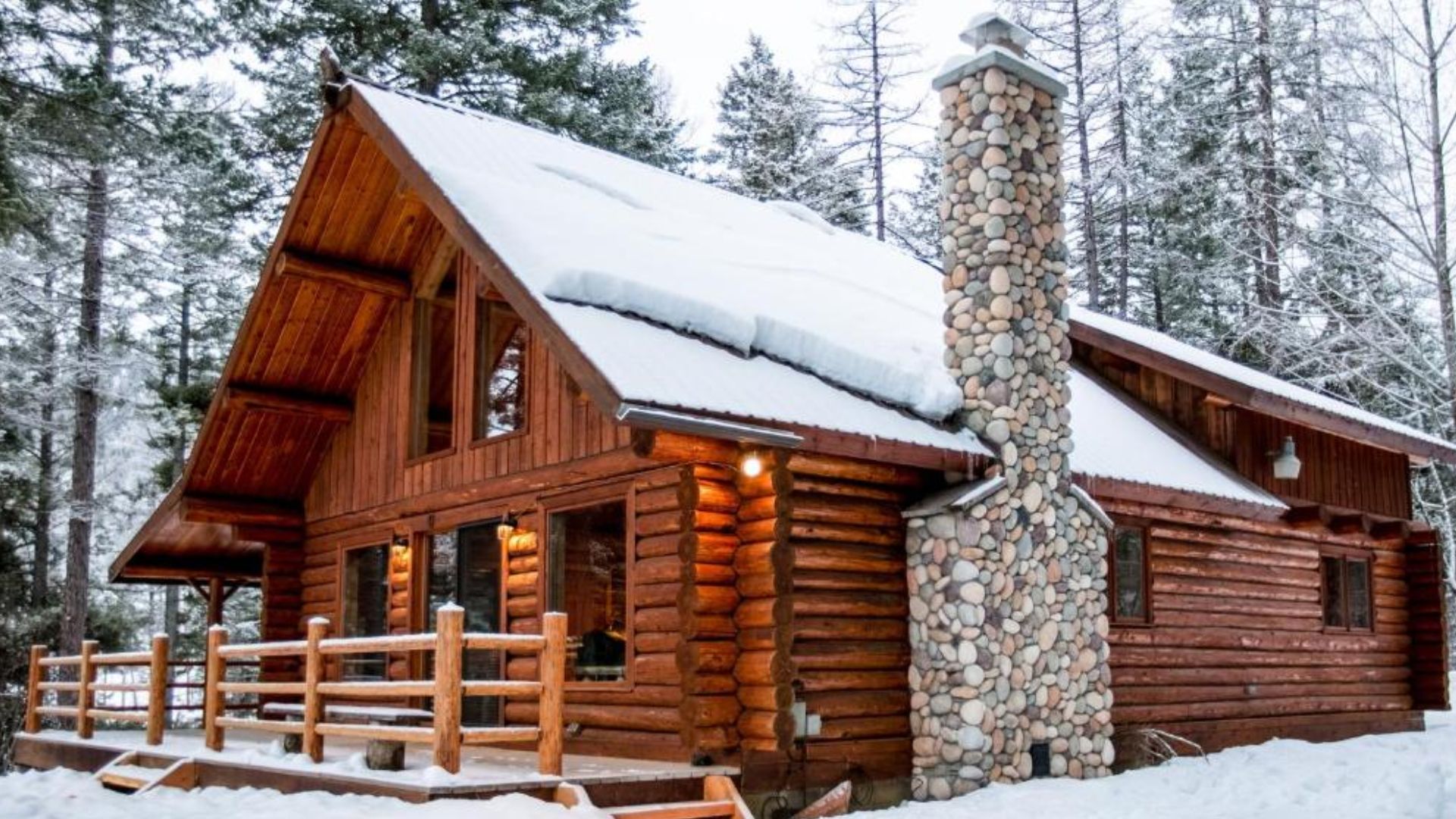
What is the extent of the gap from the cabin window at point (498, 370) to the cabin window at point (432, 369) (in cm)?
98

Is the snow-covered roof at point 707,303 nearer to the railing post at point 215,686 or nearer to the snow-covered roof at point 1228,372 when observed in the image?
the snow-covered roof at point 1228,372

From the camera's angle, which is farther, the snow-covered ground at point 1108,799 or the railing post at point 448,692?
the railing post at point 448,692

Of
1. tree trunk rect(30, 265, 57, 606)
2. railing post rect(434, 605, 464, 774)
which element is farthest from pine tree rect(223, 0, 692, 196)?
railing post rect(434, 605, 464, 774)

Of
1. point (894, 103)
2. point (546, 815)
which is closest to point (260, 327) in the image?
point (546, 815)

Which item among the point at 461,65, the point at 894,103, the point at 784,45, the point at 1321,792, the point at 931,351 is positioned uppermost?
the point at 784,45

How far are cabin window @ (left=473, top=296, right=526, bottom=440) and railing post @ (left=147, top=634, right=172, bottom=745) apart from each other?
10.4 ft

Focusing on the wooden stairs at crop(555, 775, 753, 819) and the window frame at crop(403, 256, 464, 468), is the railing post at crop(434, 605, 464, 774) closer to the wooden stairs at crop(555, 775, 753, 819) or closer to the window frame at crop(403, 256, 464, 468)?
the wooden stairs at crop(555, 775, 753, 819)

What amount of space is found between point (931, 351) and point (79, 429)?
584 inches

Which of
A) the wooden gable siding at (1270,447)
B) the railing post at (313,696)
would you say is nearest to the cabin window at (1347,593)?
the wooden gable siding at (1270,447)

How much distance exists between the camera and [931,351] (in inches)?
484

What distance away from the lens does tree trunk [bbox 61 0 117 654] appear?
65.4 ft

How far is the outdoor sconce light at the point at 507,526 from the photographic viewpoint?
11.8 meters

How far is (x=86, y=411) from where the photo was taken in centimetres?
2109

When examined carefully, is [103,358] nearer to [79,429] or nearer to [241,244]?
[79,429]
